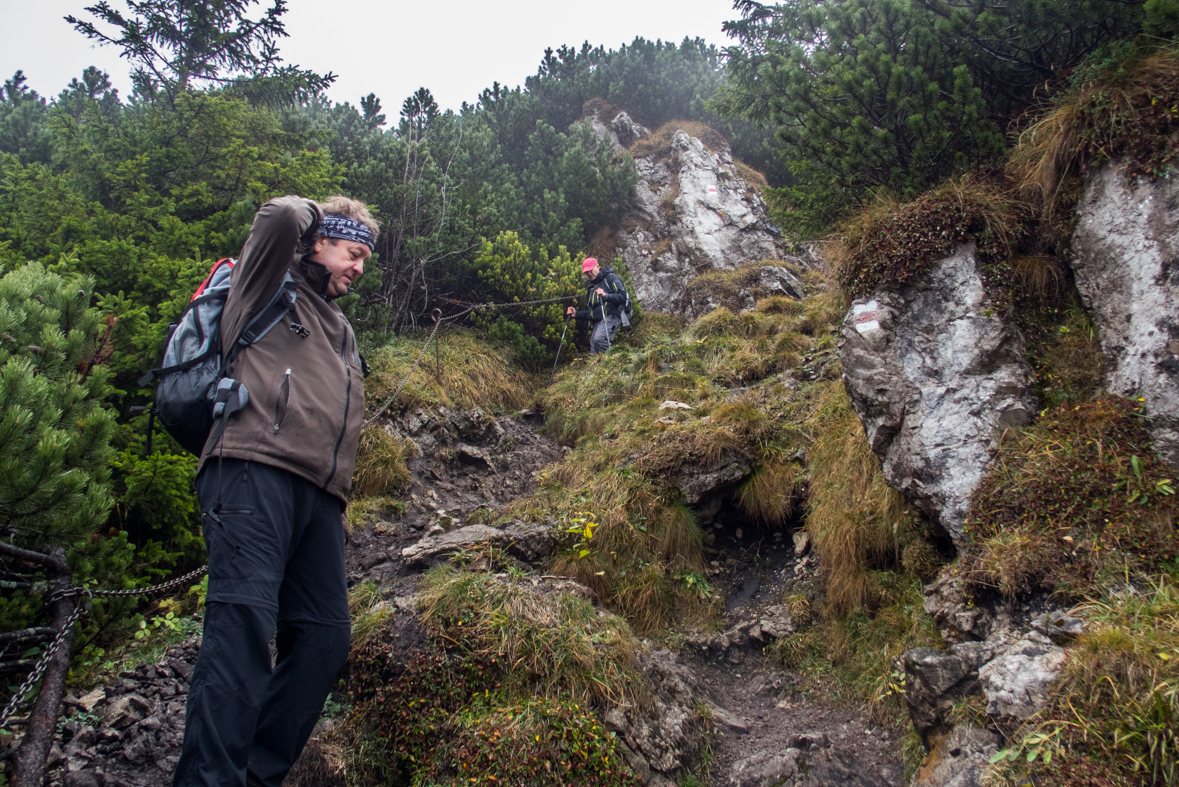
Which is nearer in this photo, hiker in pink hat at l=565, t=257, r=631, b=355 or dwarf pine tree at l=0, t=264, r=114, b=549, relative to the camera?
dwarf pine tree at l=0, t=264, r=114, b=549

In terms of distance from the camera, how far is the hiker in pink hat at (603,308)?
1014 centimetres

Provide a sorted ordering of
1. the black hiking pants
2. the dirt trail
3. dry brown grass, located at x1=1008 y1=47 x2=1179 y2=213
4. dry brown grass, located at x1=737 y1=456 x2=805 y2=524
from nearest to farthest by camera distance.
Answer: the black hiking pants < the dirt trail < dry brown grass, located at x1=1008 y1=47 x2=1179 y2=213 < dry brown grass, located at x1=737 y1=456 x2=805 y2=524

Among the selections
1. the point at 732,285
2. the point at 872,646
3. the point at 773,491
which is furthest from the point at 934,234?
the point at 732,285

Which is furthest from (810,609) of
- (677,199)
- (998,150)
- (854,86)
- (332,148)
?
(677,199)

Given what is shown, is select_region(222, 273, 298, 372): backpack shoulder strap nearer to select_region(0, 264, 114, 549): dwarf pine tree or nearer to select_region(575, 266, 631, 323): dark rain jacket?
select_region(0, 264, 114, 549): dwarf pine tree

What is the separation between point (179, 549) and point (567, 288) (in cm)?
740

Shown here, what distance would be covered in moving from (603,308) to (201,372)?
8.16 metres

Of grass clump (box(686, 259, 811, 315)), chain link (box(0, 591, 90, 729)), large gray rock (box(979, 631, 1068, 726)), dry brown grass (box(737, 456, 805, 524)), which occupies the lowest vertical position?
large gray rock (box(979, 631, 1068, 726))

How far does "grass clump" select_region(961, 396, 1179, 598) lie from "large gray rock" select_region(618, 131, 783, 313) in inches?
352

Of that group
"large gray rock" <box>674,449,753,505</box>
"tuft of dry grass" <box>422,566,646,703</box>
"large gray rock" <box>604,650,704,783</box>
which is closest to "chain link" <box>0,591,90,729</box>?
"tuft of dry grass" <box>422,566,646,703</box>

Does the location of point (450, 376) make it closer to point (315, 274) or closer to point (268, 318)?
point (315, 274)

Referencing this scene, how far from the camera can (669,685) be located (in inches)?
150

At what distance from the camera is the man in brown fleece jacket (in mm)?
2109

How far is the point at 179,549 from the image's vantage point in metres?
4.02
